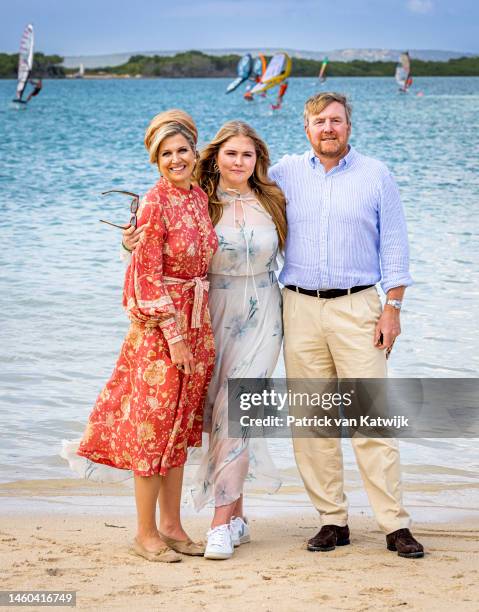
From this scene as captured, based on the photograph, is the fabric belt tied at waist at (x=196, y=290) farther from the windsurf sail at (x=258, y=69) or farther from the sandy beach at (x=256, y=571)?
the windsurf sail at (x=258, y=69)

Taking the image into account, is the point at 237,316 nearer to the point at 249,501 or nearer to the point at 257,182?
the point at 257,182

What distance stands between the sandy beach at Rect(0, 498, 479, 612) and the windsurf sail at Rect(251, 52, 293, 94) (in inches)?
2341

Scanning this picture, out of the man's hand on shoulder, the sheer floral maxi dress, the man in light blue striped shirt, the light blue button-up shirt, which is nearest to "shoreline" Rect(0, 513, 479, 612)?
the man in light blue striped shirt

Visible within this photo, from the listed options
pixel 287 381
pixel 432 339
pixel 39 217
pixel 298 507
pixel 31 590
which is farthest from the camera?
pixel 39 217

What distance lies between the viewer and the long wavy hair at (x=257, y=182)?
3.68 m

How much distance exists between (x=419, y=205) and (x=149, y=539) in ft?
42.1

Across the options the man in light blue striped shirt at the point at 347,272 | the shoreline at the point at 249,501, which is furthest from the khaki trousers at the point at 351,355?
the shoreline at the point at 249,501

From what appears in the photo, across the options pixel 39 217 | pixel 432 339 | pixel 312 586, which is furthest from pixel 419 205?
pixel 312 586

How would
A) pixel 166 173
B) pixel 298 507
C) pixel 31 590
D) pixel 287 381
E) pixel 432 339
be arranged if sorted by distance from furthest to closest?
pixel 432 339 < pixel 298 507 < pixel 287 381 < pixel 166 173 < pixel 31 590

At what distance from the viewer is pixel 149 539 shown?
3.61 metres

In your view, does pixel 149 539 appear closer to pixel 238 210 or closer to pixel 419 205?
pixel 238 210

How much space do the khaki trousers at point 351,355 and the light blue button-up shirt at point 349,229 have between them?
76 mm

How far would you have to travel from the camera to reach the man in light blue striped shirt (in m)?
3.65

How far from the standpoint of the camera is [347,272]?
3660 millimetres
